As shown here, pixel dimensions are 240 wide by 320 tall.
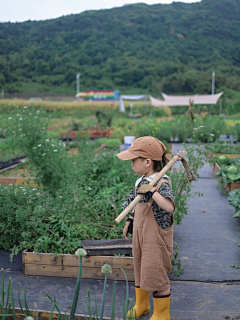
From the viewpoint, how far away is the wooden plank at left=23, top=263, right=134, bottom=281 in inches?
108

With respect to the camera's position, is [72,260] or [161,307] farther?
[72,260]

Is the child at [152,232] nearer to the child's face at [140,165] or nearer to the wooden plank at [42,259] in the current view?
the child's face at [140,165]

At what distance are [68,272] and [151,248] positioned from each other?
111 centimetres

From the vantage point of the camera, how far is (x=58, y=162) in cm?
404

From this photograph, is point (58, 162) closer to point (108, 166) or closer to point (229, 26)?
point (108, 166)

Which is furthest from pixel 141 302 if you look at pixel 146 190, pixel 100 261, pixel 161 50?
pixel 161 50

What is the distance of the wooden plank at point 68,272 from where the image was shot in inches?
108

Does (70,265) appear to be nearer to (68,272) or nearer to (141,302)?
(68,272)

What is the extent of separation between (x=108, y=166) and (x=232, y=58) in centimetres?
6796

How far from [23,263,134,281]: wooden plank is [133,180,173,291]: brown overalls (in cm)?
67

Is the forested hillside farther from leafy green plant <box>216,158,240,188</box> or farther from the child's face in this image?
the child's face

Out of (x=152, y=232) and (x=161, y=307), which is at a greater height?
(x=152, y=232)

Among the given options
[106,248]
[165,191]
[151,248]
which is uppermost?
[165,191]

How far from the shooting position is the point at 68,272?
282 centimetres
